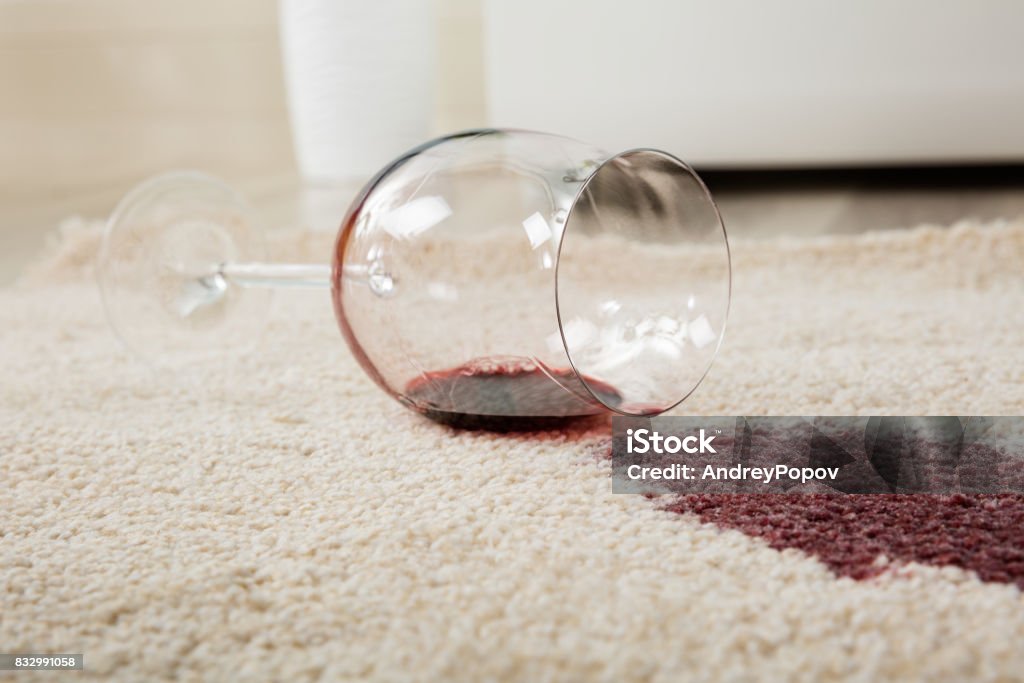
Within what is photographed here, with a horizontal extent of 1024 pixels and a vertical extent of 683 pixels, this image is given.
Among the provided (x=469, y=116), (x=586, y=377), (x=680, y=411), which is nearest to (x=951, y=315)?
(x=680, y=411)

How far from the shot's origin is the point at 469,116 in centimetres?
252

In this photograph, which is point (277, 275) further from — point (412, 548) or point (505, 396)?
point (412, 548)

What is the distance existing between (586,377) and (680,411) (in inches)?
4.5

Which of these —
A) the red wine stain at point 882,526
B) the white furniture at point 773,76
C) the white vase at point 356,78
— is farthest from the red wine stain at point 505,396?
the white vase at point 356,78

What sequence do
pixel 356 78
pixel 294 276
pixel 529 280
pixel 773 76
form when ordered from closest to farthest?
pixel 529 280
pixel 294 276
pixel 773 76
pixel 356 78

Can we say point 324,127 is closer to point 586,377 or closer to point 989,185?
point 989,185

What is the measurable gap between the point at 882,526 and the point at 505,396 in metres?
0.23

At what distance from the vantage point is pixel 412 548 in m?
0.49

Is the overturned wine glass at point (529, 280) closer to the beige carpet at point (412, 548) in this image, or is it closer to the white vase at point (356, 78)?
the beige carpet at point (412, 548)

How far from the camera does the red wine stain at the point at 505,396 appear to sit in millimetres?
604

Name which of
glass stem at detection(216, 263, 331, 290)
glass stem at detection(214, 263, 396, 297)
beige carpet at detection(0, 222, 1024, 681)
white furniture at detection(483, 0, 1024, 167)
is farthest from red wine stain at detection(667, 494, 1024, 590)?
white furniture at detection(483, 0, 1024, 167)

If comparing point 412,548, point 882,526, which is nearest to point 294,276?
point 412,548

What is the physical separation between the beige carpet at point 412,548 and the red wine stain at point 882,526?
1 cm

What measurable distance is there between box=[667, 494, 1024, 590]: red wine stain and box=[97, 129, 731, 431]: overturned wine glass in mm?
103
